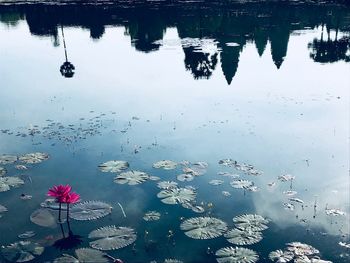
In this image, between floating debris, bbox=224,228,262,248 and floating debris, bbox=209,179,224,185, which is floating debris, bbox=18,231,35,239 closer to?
floating debris, bbox=224,228,262,248

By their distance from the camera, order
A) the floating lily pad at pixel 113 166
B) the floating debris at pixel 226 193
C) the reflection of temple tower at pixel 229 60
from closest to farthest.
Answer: the floating debris at pixel 226 193 < the floating lily pad at pixel 113 166 < the reflection of temple tower at pixel 229 60

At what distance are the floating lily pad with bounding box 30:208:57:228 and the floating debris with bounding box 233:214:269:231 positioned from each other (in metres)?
5.95

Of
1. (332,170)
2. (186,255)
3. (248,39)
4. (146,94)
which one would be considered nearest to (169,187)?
(186,255)

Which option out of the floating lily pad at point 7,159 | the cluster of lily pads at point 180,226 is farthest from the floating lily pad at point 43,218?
the floating lily pad at point 7,159

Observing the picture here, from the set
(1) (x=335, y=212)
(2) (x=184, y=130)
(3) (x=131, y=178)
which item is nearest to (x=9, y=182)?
(3) (x=131, y=178)

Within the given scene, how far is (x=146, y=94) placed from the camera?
26.2 metres

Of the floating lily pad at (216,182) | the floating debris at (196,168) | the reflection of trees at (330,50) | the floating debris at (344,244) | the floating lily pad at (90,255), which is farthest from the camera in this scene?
the reflection of trees at (330,50)

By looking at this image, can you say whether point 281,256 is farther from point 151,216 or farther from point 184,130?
point 184,130

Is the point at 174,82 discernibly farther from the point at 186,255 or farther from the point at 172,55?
the point at 186,255

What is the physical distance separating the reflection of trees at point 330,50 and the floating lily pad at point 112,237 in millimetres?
28288

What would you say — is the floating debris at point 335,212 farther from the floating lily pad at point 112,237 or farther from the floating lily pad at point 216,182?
the floating lily pad at point 112,237

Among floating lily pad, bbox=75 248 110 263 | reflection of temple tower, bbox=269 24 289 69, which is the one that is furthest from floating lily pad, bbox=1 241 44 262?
reflection of temple tower, bbox=269 24 289 69

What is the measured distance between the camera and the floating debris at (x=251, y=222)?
12.4 m

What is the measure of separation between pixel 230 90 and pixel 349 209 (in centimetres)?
1511
